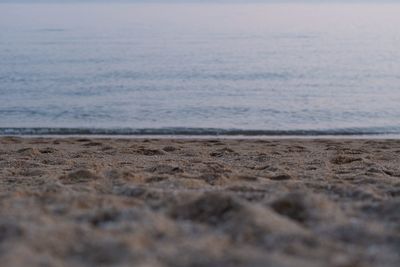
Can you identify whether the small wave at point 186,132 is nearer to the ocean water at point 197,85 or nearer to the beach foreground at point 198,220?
the ocean water at point 197,85

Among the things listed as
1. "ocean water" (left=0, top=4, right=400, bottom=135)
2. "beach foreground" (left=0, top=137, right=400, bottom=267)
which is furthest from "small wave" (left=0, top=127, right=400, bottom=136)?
"beach foreground" (left=0, top=137, right=400, bottom=267)

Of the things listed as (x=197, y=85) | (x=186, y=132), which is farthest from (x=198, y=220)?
(x=197, y=85)

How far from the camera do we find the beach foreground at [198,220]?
3621 millimetres

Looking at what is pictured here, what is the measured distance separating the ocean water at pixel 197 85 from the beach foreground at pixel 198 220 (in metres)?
9.45

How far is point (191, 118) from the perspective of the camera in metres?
18.0

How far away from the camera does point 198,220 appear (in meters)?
4.53

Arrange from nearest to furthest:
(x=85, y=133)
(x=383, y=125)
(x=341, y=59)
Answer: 1. (x=85, y=133)
2. (x=383, y=125)
3. (x=341, y=59)

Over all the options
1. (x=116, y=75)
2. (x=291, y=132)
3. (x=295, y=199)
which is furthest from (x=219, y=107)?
(x=295, y=199)

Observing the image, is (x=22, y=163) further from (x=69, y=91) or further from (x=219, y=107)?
(x=69, y=91)

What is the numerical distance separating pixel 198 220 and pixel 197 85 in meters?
20.1

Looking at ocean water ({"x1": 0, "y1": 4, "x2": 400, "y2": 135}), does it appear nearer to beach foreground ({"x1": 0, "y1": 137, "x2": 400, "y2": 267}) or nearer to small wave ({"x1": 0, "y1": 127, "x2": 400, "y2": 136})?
small wave ({"x1": 0, "y1": 127, "x2": 400, "y2": 136})

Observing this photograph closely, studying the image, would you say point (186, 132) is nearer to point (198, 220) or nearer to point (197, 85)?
point (197, 85)

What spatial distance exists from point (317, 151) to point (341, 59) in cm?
2277

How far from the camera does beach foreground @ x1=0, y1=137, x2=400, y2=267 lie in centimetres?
362
